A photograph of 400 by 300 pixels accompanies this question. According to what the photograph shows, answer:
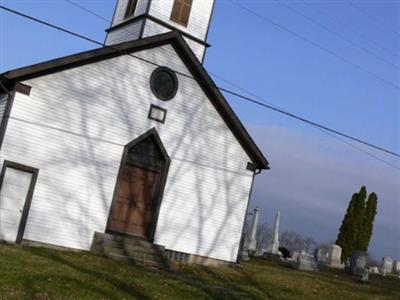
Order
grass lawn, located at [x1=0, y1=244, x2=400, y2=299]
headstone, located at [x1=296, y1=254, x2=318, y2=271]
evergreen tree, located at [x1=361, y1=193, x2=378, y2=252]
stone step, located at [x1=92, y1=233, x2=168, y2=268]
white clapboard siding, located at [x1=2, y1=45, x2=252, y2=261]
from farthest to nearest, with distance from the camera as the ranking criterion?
1. evergreen tree, located at [x1=361, y1=193, x2=378, y2=252]
2. headstone, located at [x1=296, y1=254, x2=318, y2=271]
3. stone step, located at [x1=92, y1=233, x2=168, y2=268]
4. white clapboard siding, located at [x1=2, y1=45, x2=252, y2=261]
5. grass lawn, located at [x1=0, y1=244, x2=400, y2=299]

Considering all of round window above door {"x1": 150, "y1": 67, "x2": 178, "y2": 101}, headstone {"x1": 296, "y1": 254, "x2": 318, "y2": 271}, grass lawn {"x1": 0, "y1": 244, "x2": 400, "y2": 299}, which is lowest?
grass lawn {"x1": 0, "y1": 244, "x2": 400, "y2": 299}

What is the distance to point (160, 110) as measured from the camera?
67.6ft

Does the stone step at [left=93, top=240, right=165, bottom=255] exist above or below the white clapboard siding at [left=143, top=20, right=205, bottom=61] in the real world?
below

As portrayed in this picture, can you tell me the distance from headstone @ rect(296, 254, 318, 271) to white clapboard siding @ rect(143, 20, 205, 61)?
11.1 m

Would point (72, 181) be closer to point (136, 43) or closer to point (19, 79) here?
point (19, 79)

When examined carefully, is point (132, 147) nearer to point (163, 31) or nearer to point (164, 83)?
point (164, 83)

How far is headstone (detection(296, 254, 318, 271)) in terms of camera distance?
27953 millimetres

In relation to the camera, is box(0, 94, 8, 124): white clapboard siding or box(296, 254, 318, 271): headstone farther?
box(296, 254, 318, 271): headstone

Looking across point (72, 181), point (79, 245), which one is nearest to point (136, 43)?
point (72, 181)

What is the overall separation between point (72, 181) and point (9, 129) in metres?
2.58

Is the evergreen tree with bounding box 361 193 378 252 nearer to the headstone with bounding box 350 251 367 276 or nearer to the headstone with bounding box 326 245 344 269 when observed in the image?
the headstone with bounding box 326 245 344 269

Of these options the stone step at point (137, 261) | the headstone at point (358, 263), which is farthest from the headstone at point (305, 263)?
the stone step at point (137, 261)

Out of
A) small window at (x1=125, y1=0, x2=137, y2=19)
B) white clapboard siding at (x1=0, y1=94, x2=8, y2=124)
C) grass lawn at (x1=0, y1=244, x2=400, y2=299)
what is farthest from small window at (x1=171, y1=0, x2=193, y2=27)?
grass lawn at (x1=0, y1=244, x2=400, y2=299)

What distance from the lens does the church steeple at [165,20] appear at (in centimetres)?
2272
